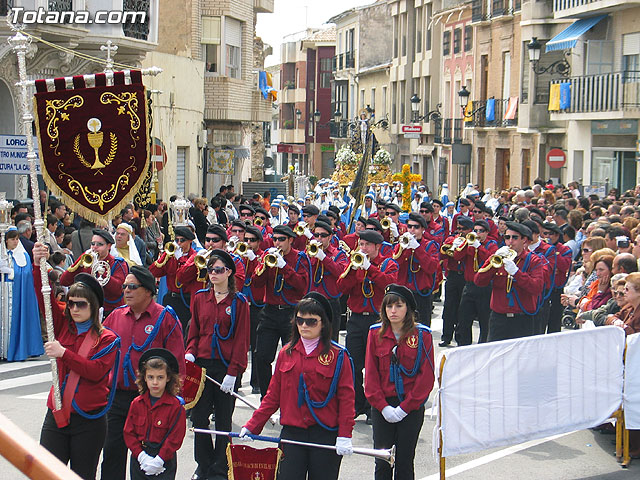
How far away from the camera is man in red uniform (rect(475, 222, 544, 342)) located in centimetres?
1148

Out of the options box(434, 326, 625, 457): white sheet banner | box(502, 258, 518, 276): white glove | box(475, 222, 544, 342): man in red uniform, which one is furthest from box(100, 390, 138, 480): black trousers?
box(475, 222, 544, 342): man in red uniform

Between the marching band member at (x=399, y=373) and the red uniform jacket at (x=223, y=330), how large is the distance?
4.69 ft

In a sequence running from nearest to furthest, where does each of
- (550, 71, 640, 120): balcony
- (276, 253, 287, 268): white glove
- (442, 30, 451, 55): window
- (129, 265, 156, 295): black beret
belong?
(129, 265, 156, 295): black beret < (276, 253, 287, 268): white glove < (550, 71, 640, 120): balcony < (442, 30, 451, 55): window

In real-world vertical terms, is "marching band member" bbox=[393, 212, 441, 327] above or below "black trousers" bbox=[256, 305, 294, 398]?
above

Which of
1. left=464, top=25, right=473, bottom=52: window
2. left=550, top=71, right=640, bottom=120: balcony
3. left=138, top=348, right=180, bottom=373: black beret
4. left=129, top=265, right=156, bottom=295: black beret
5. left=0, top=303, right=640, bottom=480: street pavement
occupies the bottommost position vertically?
left=0, top=303, right=640, bottom=480: street pavement

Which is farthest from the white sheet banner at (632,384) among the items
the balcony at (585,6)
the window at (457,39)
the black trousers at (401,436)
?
the window at (457,39)

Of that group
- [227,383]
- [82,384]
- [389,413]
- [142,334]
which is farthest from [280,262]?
[82,384]

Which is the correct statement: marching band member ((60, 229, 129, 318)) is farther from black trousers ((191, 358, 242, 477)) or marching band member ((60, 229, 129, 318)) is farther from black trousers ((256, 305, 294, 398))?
black trousers ((191, 358, 242, 477))

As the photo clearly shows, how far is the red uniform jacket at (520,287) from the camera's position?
11.4m

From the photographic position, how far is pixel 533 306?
1153 cm

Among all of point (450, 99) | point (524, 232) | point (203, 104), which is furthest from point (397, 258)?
point (450, 99)

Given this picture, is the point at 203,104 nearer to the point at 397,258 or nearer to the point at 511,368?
the point at 397,258

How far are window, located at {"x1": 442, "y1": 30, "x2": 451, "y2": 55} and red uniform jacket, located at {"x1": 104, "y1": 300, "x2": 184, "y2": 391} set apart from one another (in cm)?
4391

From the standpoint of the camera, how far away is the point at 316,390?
262 inches
